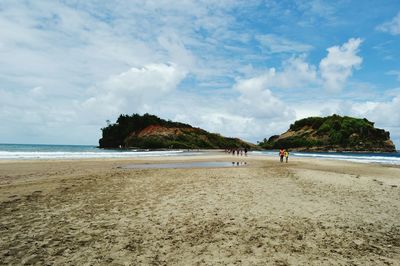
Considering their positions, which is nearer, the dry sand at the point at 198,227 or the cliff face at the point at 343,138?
the dry sand at the point at 198,227

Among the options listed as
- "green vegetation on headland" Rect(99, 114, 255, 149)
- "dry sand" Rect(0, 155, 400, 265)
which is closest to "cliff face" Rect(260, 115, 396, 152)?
Result: "green vegetation on headland" Rect(99, 114, 255, 149)

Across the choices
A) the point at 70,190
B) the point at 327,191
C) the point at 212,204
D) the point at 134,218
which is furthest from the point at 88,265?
the point at 327,191

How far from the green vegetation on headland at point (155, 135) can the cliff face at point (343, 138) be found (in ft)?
113

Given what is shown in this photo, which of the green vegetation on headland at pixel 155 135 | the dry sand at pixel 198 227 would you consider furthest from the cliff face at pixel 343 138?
the dry sand at pixel 198 227

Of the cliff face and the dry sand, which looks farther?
the cliff face

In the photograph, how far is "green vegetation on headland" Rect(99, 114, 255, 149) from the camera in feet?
393

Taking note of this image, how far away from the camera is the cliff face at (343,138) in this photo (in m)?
120

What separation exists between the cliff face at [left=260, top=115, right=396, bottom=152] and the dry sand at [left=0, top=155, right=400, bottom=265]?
119368 mm

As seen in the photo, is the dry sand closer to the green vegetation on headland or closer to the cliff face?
the green vegetation on headland

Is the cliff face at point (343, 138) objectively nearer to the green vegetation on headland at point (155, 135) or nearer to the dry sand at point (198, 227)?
the green vegetation on headland at point (155, 135)

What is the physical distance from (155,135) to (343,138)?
79586 millimetres

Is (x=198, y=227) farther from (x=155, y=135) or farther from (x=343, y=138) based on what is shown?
(x=343, y=138)

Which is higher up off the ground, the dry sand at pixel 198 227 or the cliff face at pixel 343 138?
the cliff face at pixel 343 138

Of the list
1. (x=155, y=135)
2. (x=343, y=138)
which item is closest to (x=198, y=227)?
(x=155, y=135)
